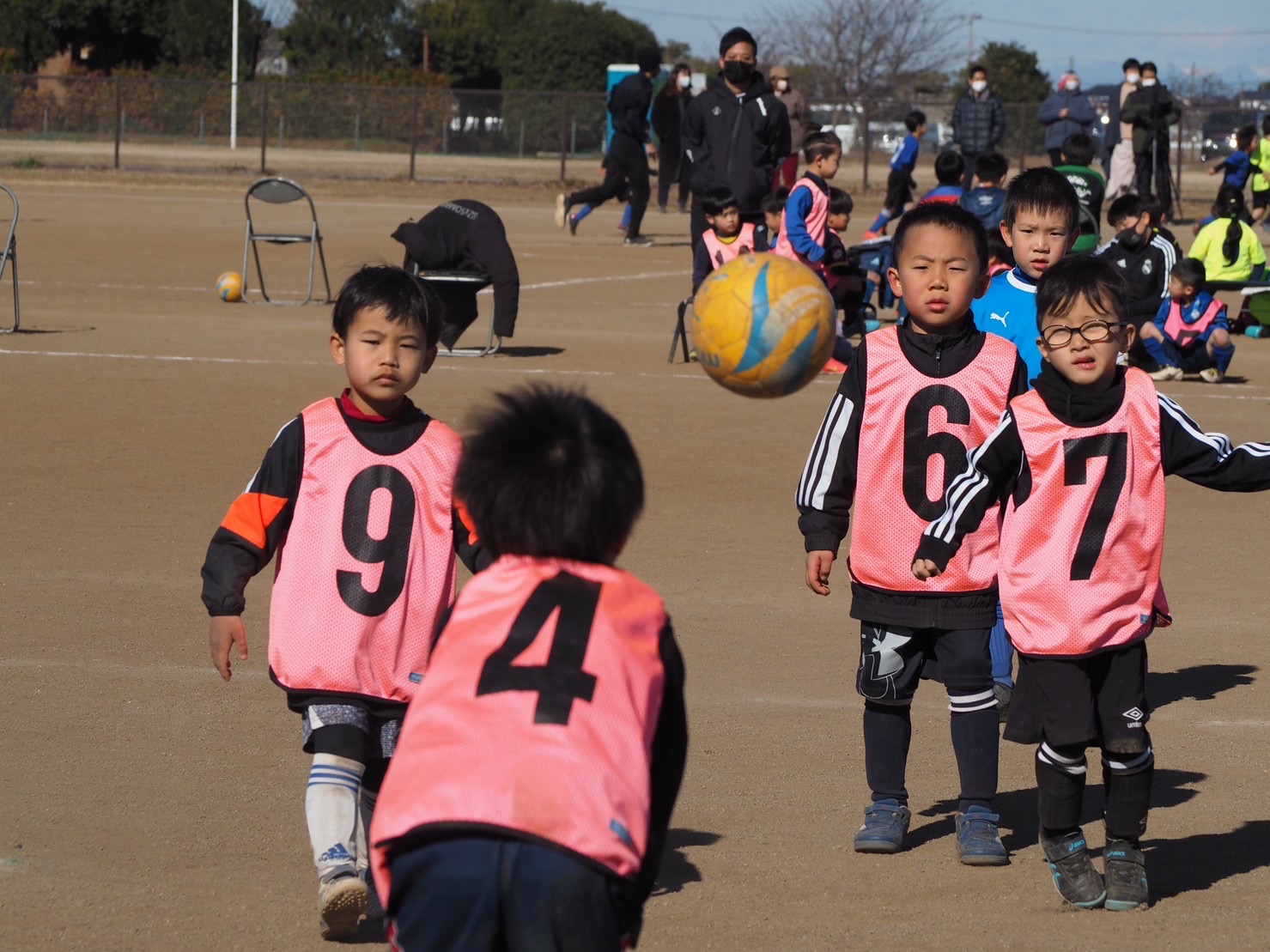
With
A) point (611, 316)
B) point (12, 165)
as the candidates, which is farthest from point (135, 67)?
point (611, 316)

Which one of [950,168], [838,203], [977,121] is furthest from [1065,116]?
[838,203]

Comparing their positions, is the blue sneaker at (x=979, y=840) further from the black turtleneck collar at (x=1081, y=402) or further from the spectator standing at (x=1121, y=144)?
the spectator standing at (x=1121, y=144)

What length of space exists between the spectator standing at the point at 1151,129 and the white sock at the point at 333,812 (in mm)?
23191

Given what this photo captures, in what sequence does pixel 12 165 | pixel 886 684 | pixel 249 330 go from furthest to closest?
pixel 12 165 → pixel 249 330 → pixel 886 684

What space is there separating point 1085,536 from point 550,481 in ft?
6.20

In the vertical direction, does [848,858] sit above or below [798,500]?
below

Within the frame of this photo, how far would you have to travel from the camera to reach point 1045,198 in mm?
5324

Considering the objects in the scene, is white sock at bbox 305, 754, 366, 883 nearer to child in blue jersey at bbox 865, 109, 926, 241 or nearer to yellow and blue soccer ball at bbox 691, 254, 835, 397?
yellow and blue soccer ball at bbox 691, 254, 835, 397

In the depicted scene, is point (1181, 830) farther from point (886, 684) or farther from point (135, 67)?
point (135, 67)

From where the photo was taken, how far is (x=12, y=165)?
3534cm

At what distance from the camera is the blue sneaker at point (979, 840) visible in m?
4.27

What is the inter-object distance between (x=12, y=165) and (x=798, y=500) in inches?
1351

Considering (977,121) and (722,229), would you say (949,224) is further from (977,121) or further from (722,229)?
(977,121)

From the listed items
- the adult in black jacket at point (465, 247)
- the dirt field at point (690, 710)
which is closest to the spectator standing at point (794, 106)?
the adult in black jacket at point (465, 247)
